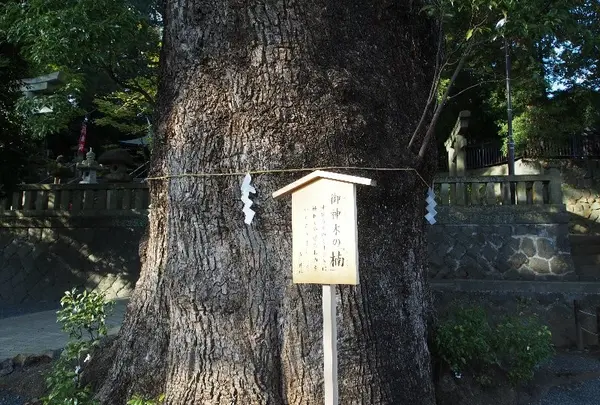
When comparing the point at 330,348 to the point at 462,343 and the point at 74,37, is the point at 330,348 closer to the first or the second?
the point at 462,343

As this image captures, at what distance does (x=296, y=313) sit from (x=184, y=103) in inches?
61.4

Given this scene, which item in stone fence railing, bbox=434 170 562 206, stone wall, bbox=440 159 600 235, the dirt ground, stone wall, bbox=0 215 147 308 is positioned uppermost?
stone wall, bbox=440 159 600 235

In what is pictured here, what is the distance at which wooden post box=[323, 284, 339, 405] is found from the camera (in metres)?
2.28

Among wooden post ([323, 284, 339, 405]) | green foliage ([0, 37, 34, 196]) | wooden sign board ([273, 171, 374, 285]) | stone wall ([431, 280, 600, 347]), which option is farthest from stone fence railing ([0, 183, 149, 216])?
wooden post ([323, 284, 339, 405])

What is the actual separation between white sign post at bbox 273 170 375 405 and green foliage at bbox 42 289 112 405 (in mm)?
1693

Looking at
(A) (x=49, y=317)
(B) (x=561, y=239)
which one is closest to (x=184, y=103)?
(A) (x=49, y=317)

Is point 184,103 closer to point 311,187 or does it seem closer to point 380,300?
point 311,187

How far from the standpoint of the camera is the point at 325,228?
236cm

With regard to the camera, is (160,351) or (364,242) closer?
(364,242)

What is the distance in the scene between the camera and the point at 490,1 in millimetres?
2910

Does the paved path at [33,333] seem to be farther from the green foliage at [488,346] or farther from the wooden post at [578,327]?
the wooden post at [578,327]

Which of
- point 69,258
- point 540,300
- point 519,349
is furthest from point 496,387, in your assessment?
point 69,258

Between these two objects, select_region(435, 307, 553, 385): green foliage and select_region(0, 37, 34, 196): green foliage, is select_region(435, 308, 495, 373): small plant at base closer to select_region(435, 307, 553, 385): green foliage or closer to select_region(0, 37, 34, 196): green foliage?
select_region(435, 307, 553, 385): green foliage

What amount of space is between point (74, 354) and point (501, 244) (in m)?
6.27
